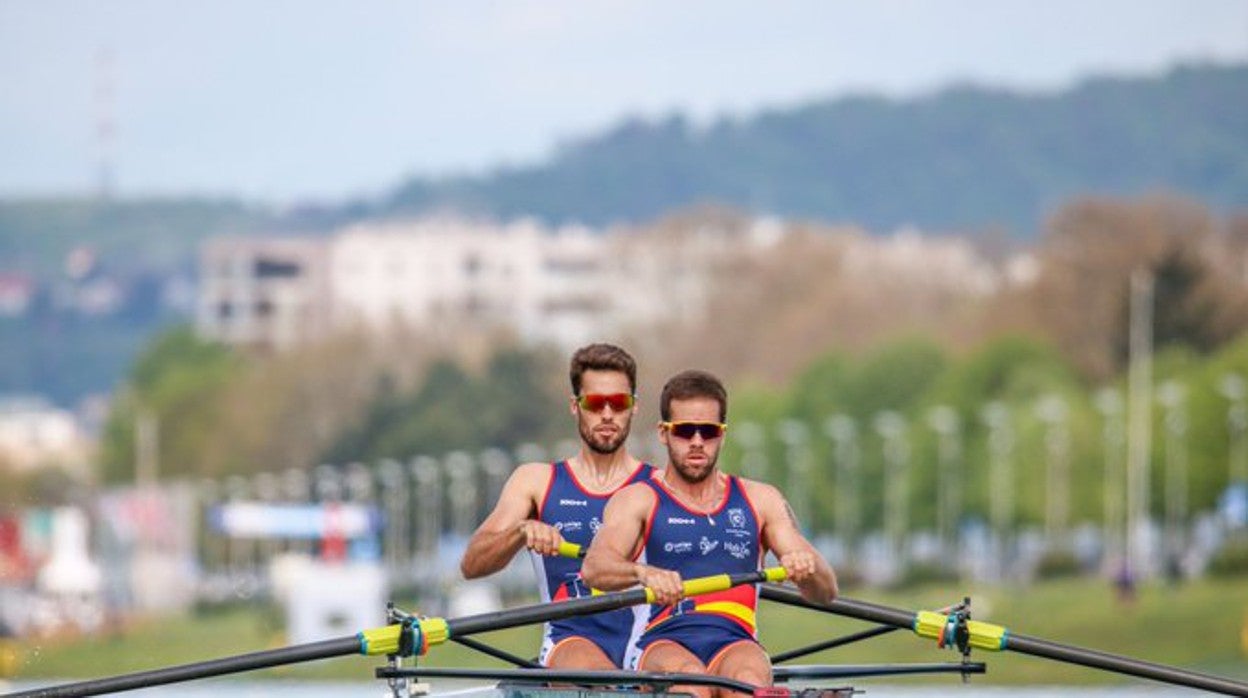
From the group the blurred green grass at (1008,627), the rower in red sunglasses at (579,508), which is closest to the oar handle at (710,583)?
the rower in red sunglasses at (579,508)

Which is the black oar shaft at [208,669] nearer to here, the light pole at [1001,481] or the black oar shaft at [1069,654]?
the black oar shaft at [1069,654]

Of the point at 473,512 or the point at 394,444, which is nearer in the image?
the point at 473,512

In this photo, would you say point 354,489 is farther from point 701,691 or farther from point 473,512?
point 701,691

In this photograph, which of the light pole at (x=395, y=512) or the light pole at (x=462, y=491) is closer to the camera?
the light pole at (x=462, y=491)

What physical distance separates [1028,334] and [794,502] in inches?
581

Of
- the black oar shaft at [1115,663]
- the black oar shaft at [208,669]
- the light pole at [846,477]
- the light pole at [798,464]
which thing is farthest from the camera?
the light pole at [798,464]

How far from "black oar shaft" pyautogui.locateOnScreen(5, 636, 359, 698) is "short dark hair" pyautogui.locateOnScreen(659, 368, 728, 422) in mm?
2063

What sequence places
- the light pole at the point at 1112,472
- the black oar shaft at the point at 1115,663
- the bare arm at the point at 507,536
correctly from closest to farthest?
the black oar shaft at the point at 1115,663 → the bare arm at the point at 507,536 → the light pole at the point at 1112,472

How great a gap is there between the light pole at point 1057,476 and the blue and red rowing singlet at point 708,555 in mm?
104483

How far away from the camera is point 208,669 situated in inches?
728

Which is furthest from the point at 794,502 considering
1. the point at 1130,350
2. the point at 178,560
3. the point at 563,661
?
the point at 563,661

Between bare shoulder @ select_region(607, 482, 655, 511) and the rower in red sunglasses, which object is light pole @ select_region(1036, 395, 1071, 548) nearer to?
the rower in red sunglasses

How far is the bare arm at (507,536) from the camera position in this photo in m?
18.8

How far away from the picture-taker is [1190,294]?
472 feet
